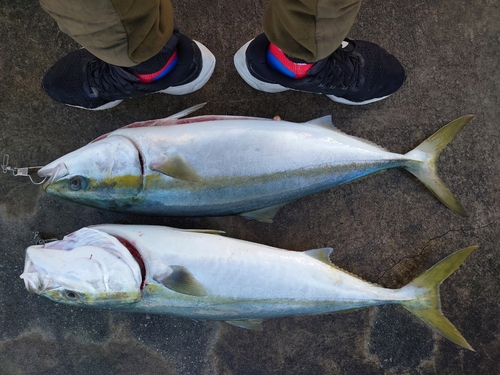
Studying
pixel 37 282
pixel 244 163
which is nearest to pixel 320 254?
pixel 244 163

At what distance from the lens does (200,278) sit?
2008 millimetres

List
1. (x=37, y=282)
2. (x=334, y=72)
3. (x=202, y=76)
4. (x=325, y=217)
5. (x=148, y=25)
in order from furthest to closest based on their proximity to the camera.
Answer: (x=325, y=217) → (x=202, y=76) → (x=334, y=72) → (x=37, y=282) → (x=148, y=25)

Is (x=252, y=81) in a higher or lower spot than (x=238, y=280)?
higher

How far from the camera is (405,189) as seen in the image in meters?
2.45

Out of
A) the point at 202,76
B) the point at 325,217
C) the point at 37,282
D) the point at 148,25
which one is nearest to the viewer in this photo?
the point at 148,25

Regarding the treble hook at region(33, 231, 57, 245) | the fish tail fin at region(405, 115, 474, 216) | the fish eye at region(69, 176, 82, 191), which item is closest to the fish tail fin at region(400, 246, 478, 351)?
the fish tail fin at region(405, 115, 474, 216)

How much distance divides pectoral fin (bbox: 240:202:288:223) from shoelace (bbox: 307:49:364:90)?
0.75 metres

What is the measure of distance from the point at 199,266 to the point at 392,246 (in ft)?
4.27

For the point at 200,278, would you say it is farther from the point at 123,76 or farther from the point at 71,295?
the point at 123,76

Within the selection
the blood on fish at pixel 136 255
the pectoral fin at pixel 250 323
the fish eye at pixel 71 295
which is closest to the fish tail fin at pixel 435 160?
the pectoral fin at pixel 250 323

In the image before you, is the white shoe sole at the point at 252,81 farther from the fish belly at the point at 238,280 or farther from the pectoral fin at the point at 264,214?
the fish belly at the point at 238,280

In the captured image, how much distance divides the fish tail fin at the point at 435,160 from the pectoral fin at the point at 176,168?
1326 millimetres

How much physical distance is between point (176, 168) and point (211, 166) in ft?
0.63

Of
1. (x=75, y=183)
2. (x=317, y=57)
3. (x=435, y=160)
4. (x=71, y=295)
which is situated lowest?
(x=71, y=295)
